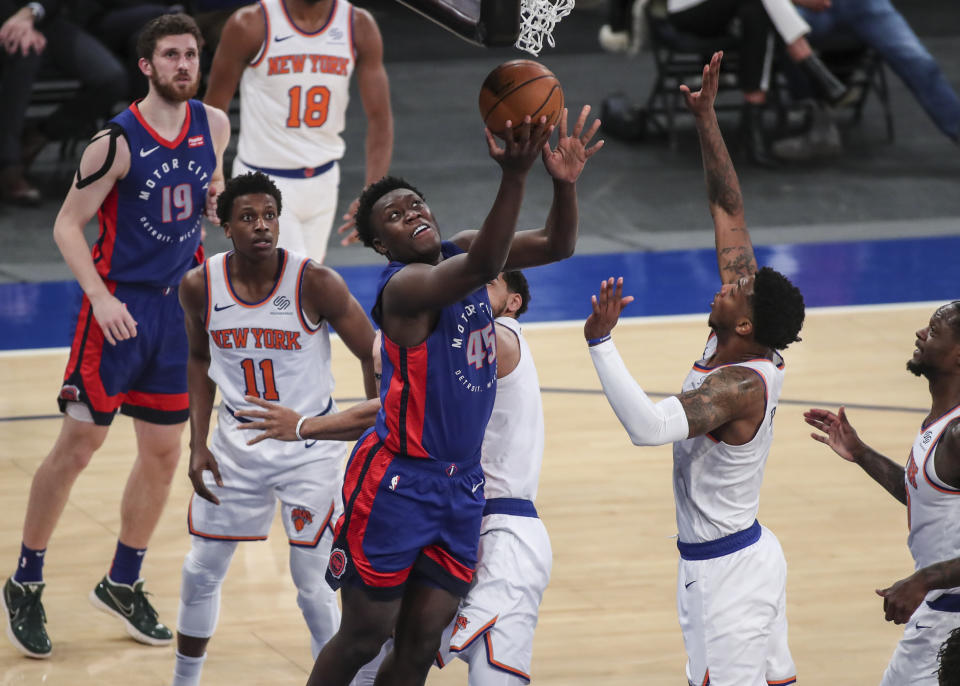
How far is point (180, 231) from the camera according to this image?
5.14 metres

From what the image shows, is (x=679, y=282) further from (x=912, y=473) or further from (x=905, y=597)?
(x=905, y=597)

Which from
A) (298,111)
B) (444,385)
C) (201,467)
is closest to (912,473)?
(444,385)

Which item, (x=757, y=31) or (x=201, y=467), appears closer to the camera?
(x=201, y=467)

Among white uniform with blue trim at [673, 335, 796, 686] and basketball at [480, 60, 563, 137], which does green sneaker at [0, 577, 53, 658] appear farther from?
basketball at [480, 60, 563, 137]

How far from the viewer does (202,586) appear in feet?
14.7

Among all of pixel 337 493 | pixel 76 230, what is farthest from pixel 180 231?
pixel 337 493

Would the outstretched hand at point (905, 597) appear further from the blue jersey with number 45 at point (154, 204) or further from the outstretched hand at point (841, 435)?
the blue jersey with number 45 at point (154, 204)

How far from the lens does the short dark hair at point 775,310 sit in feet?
12.4

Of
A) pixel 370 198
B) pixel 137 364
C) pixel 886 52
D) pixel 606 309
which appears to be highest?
pixel 370 198

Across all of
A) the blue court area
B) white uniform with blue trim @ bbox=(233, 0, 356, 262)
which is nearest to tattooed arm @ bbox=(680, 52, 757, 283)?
white uniform with blue trim @ bbox=(233, 0, 356, 262)

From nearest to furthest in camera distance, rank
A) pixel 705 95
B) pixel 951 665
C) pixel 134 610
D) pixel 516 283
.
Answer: pixel 951 665, pixel 705 95, pixel 516 283, pixel 134 610

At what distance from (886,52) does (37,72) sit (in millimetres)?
6756

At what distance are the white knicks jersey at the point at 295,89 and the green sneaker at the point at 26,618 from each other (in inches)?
97.3

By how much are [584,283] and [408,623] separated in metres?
5.98
